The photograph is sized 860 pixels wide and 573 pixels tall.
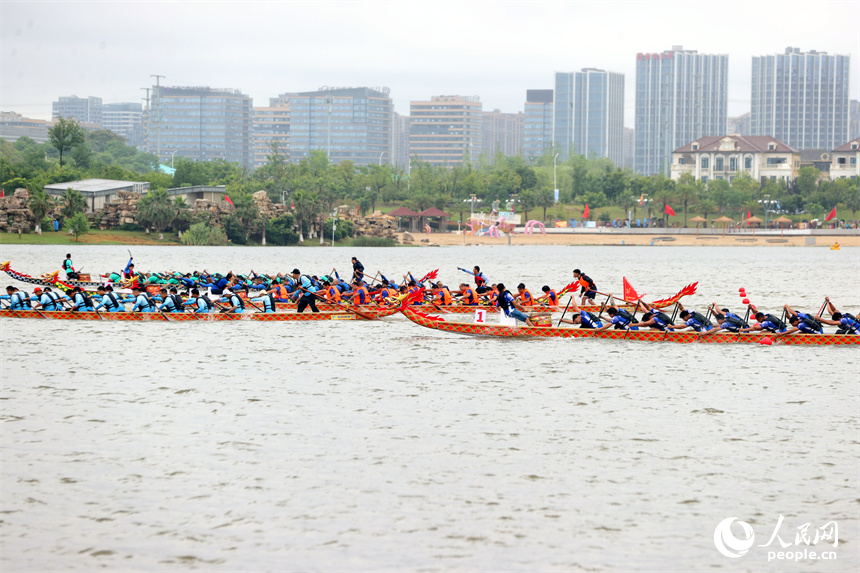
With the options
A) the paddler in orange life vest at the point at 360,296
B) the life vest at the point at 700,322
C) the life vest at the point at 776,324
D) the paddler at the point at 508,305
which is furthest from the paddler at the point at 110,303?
the life vest at the point at 776,324

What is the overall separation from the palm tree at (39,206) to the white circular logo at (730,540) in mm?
83590

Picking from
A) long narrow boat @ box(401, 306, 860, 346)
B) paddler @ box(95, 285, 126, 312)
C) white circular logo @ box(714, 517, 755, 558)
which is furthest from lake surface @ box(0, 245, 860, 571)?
paddler @ box(95, 285, 126, 312)

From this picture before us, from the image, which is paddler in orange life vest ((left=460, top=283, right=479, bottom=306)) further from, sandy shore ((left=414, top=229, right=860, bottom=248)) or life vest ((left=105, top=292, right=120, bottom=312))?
sandy shore ((left=414, top=229, right=860, bottom=248))

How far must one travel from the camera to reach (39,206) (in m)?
83.7

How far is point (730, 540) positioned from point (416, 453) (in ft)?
19.3

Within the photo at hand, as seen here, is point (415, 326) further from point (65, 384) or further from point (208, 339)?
point (65, 384)

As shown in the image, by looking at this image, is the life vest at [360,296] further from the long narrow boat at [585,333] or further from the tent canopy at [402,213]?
the tent canopy at [402,213]

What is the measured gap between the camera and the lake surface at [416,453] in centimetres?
1138

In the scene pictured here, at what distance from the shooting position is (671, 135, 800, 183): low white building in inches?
5955

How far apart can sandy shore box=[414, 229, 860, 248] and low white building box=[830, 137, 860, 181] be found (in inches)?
1404

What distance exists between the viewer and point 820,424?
714 inches

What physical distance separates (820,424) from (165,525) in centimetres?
1351

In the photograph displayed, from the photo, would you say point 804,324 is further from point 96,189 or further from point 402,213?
point 402,213

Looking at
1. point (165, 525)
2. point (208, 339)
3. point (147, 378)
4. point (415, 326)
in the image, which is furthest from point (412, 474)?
point (415, 326)
